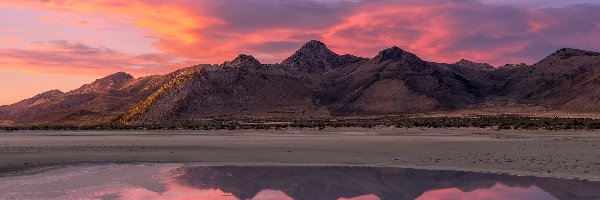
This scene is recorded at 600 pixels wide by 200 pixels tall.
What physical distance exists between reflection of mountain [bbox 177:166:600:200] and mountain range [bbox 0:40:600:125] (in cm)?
9803

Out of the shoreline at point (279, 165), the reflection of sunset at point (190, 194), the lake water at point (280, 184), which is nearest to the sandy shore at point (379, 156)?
the shoreline at point (279, 165)

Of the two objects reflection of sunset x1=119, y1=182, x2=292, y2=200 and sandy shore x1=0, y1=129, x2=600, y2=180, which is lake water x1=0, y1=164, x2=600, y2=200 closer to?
reflection of sunset x1=119, y1=182, x2=292, y2=200

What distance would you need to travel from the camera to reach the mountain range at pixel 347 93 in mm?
132625

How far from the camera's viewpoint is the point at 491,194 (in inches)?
679

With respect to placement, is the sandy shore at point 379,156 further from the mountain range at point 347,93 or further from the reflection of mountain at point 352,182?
the mountain range at point 347,93

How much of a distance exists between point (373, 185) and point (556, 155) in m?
14.0

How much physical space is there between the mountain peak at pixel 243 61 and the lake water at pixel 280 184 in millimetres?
143273

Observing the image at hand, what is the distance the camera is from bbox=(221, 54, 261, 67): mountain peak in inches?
6580

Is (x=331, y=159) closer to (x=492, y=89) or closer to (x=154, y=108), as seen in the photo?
(x=154, y=108)

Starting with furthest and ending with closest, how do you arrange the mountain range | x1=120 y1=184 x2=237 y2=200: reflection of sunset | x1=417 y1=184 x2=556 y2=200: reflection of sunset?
the mountain range → x1=417 y1=184 x2=556 y2=200: reflection of sunset → x1=120 y1=184 x2=237 y2=200: reflection of sunset

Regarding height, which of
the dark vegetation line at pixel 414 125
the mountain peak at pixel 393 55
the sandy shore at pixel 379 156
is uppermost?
the mountain peak at pixel 393 55

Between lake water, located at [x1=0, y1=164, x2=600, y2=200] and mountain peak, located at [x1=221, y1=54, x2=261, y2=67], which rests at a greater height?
mountain peak, located at [x1=221, y1=54, x2=261, y2=67]

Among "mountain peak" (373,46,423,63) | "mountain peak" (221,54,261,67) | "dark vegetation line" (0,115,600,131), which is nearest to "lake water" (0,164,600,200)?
"dark vegetation line" (0,115,600,131)

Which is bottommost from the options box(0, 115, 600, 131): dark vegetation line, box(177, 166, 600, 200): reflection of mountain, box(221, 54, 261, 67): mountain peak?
box(177, 166, 600, 200): reflection of mountain
